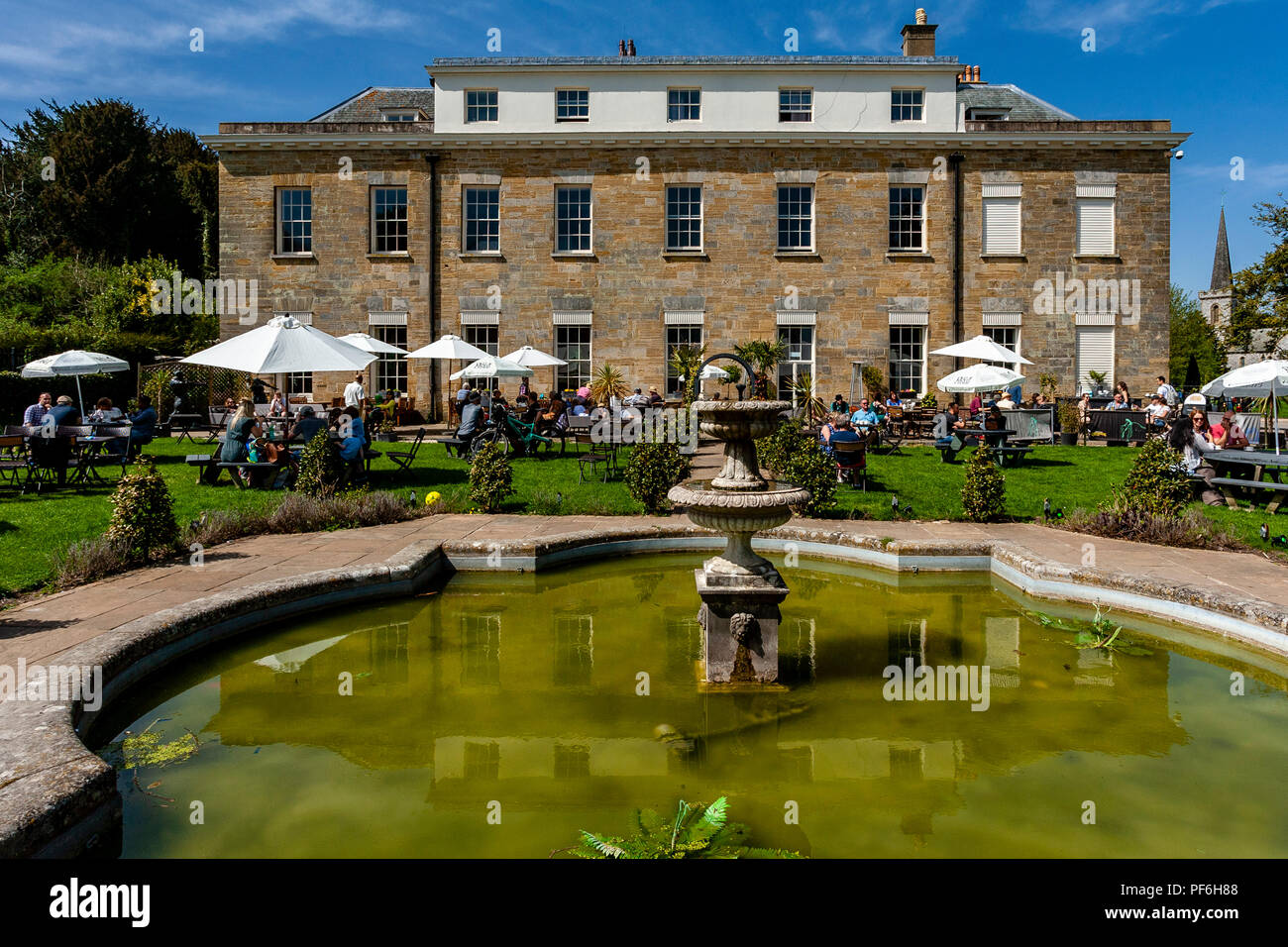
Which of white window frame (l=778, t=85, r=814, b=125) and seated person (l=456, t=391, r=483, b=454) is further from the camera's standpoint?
white window frame (l=778, t=85, r=814, b=125)

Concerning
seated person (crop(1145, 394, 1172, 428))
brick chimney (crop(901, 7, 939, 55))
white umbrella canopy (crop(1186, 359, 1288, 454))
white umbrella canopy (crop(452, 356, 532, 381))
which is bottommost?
seated person (crop(1145, 394, 1172, 428))

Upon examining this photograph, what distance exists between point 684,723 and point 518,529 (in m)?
4.88

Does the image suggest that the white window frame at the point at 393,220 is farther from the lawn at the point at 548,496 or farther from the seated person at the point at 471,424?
the seated person at the point at 471,424

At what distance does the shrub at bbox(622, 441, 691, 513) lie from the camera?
416 inches

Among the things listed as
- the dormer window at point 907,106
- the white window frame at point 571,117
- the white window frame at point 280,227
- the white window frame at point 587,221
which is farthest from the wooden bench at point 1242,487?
the white window frame at point 280,227

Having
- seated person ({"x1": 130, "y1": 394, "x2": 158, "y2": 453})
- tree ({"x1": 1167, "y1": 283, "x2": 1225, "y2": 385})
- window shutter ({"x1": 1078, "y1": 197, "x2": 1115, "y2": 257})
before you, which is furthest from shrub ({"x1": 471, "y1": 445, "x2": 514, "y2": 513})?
tree ({"x1": 1167, "y1": 283, "x2": 1225, "y2": 385})

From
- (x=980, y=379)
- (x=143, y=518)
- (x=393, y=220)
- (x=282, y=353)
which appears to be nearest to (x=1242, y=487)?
(x=980, y=379)

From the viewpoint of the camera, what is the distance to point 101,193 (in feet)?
107

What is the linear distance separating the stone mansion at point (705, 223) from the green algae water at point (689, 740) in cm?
1626

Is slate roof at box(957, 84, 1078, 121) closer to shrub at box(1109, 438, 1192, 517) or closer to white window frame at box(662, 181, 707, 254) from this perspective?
→ white window frame at box(662, 181, 707, 254)

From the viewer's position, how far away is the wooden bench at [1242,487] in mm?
10445

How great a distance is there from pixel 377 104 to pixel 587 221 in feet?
27.1

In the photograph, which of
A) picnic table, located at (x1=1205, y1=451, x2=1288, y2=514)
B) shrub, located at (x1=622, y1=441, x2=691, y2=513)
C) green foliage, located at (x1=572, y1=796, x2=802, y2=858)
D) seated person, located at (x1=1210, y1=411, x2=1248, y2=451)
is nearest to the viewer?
green foliage, located at (x1=572, y1=796, x2=802, y2=858)

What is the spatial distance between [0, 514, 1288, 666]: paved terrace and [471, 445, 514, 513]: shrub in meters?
0.28
